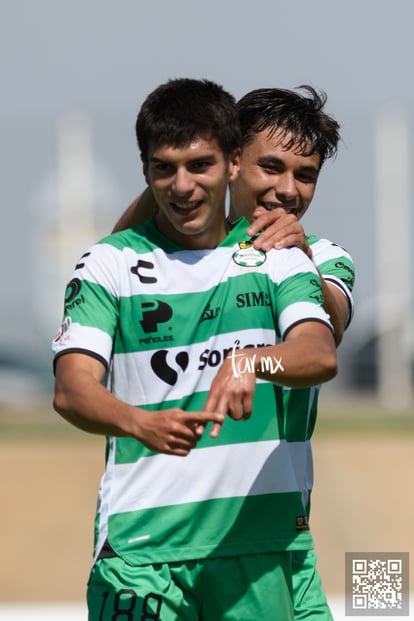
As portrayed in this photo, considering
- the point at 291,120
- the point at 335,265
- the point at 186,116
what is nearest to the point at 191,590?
the point at 335,265

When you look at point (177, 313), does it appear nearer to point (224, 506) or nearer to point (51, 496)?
point (224, 506)

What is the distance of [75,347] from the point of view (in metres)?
3.27

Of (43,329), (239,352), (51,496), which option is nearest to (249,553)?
(239,352)

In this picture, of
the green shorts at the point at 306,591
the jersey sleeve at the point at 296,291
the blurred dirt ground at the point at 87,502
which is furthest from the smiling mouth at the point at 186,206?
the blurred dirt ground at the point at 87,502

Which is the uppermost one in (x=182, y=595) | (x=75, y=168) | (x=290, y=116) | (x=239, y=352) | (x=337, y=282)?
(x=75, y=168)

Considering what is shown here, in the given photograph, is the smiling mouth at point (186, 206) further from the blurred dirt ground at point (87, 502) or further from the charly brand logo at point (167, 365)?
the blurred dirt ground at point (87, 502)

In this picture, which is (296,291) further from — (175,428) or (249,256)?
(175,428)

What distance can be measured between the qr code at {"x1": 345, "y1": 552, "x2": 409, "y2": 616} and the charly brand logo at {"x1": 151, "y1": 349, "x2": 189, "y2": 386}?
1701 millimetres

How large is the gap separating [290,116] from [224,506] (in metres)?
1.31

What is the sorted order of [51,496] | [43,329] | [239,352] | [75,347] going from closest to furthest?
Result: [239,352] < [75,347] < [51,496] < [43,329]

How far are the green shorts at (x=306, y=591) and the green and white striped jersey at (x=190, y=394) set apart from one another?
262 mm

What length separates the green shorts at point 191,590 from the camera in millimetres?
3355

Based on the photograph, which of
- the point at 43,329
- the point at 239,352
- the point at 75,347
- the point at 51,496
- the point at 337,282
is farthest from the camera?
the point at 43,329

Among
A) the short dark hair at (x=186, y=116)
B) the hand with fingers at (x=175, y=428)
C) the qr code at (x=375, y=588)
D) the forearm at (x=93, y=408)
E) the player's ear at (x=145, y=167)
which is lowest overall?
the qr code at (x=375, y=588)
